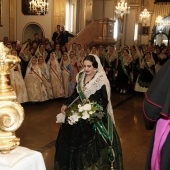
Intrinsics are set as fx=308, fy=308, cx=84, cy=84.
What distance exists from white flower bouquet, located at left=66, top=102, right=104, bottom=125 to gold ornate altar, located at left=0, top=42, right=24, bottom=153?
83.6 inches

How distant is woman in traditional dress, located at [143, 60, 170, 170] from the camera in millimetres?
2139

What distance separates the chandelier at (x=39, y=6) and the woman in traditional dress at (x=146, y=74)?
604cm

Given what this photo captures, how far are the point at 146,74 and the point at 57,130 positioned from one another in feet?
17.0

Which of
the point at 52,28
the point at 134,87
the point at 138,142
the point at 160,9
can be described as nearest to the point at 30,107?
the point at 138,142

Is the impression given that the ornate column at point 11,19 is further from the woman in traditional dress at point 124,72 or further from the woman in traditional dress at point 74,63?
the woman in traditional dress at point 124,72

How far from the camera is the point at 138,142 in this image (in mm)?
5719

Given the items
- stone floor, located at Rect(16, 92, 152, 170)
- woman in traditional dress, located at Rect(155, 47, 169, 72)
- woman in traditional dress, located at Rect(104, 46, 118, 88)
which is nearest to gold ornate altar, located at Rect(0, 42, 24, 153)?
stone floor, located at Rect(16, 92, 152, 170)

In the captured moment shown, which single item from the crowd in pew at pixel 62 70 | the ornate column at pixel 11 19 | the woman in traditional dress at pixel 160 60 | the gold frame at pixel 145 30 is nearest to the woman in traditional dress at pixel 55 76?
the crowd in pew at pixel 62 70

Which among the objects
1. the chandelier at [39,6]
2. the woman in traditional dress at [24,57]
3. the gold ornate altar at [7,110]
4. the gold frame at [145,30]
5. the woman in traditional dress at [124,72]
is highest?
the chandelier at [39,6]

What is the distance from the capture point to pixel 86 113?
354 centimetres

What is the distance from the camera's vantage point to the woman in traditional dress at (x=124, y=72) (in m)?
11.0

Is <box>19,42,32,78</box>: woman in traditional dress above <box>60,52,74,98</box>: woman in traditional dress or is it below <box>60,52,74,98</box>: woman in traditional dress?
above

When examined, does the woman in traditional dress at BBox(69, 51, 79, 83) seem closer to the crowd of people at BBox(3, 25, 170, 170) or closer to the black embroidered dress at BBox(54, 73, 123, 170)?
the crowd of people at BBox(3, 25, 170, 170)

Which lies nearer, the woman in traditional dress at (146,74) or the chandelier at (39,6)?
the woman in traditional dress at (146,74)
